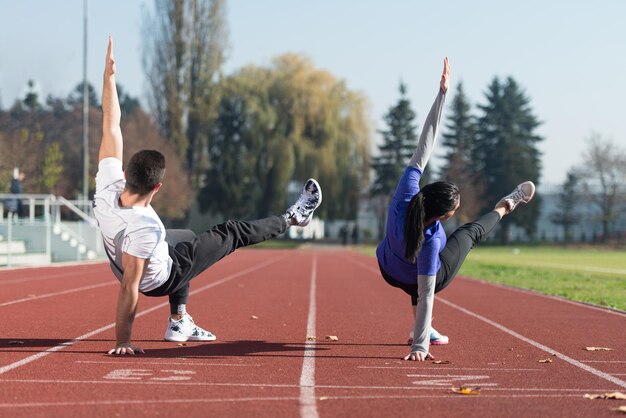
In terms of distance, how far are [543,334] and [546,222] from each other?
8690 cm

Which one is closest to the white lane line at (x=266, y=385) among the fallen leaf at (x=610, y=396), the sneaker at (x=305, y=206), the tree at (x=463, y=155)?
the fallen leaf at (x=610, y=396)

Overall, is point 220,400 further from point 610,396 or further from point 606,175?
point 606,175

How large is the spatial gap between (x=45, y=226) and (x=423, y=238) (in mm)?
20236

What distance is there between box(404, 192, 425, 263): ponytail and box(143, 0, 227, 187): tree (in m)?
48.6

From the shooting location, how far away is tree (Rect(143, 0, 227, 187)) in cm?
5528

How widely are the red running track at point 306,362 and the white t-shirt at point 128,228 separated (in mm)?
700

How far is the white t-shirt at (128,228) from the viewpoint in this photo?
671cm

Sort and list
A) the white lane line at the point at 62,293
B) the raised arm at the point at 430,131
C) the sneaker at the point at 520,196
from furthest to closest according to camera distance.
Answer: the white lane line at the point at 62,293, the sneaker at the point at 520,196, the raised arm at the point at 430,131

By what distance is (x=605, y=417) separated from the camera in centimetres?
488

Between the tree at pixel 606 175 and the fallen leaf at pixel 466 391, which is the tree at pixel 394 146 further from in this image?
the fallen leaf at pixel 466 391

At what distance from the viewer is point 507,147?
80.5 m

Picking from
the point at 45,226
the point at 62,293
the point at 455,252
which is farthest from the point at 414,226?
the point at 45,226

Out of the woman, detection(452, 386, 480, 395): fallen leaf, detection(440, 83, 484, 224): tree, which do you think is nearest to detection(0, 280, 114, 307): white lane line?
the woman

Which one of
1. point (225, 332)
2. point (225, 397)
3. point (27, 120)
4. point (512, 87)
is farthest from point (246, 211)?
point (225, 397)
